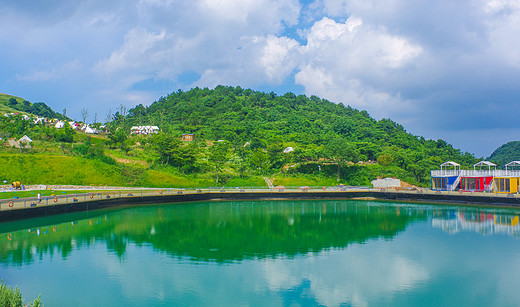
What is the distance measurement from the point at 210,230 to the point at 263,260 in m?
9.11

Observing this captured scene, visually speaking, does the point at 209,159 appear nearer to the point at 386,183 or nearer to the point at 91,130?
the point at 386,183

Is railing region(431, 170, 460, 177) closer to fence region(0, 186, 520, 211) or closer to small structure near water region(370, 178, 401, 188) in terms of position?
fence region(0, 186, 520, 211)

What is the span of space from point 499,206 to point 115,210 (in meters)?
41.2

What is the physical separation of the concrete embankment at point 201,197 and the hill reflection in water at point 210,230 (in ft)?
4.02

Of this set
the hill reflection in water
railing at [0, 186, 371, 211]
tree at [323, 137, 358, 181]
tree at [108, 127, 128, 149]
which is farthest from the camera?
tree at [108, 127, 128, 149]

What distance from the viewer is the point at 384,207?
44.3 m

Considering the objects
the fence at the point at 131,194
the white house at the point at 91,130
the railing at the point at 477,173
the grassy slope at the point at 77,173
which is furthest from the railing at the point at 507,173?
the white house at the point at 91,130

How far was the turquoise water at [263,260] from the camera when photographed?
1608cm

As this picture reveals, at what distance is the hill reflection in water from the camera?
23.1 metres

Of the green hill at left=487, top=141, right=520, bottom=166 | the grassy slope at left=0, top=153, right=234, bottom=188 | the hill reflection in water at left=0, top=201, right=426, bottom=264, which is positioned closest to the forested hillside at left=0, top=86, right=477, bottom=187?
the grassy slope at left=0, top=153, right=234, bottom=188

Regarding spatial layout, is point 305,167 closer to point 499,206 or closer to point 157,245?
point 499,206

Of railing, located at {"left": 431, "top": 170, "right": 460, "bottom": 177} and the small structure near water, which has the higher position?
railing, located at {"left": 431, "top": 170, "right": 460, "bottom": 177}

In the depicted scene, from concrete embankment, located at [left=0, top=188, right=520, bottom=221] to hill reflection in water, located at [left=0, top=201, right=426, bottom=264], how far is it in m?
1.22

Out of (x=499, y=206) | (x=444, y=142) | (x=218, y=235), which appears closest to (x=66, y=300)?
(x=218, y=235)
